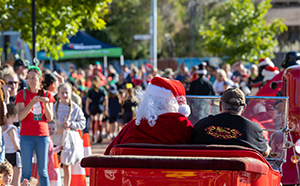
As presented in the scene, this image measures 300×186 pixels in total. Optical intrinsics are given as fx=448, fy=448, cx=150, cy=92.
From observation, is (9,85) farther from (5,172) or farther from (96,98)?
(96,98)

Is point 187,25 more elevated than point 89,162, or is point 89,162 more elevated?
point 187,25

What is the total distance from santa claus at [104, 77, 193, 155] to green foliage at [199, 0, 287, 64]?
49.6 ft

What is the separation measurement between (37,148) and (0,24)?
4.99 meters

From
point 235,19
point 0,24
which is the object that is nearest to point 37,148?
point 0,24

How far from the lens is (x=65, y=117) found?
637 cm

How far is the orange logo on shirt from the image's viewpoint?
3.71 metres

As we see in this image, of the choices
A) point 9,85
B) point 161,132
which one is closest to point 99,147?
point 9,85

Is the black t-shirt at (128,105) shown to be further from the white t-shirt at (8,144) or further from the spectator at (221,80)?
the white t-shirt at (8,144)

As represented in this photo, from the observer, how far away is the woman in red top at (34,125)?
5688mm

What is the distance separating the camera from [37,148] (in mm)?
5762

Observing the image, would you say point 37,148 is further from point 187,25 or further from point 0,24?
point 187,25

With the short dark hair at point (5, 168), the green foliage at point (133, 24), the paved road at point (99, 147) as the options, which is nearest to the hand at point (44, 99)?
the short dark hair at point (5, 168)

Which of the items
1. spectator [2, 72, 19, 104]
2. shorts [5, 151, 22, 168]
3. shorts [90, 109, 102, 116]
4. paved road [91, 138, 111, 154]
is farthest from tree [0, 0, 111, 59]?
shorts [5, 151, 22, 168]

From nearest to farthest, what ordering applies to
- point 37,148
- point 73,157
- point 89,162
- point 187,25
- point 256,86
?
1. point 89,162
2. point 37,148
3. point 73,157
4. point 256,86
5. point 187,25
